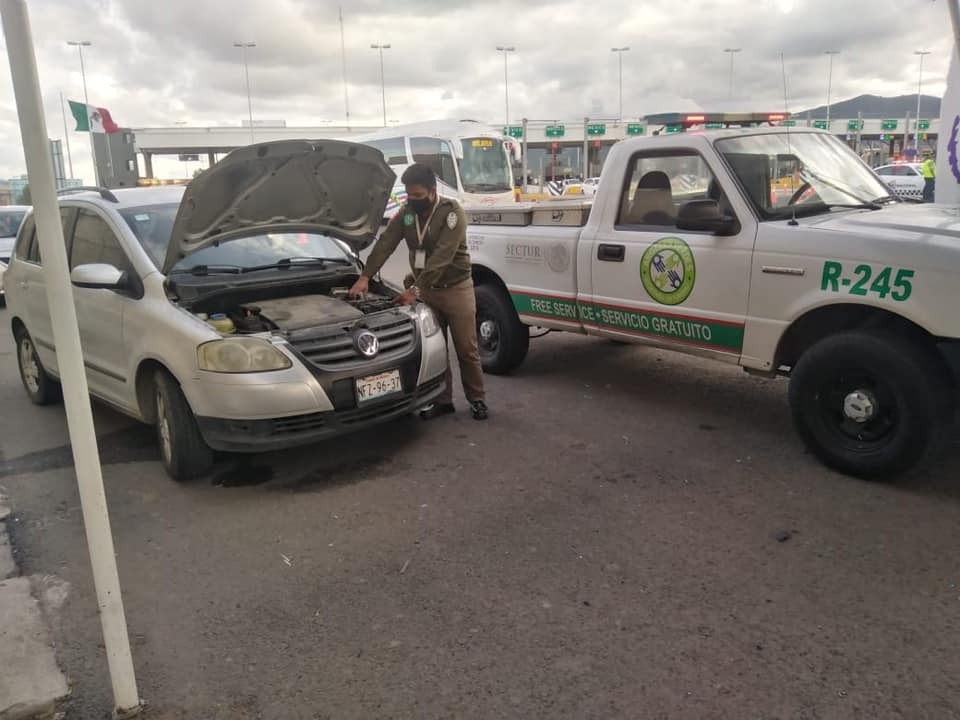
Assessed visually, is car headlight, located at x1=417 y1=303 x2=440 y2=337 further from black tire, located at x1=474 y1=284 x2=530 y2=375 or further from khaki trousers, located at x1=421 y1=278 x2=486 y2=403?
black tire, located at x1=474 y1=284 x2=530 y2=375

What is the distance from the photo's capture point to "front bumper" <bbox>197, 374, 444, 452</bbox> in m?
4.32

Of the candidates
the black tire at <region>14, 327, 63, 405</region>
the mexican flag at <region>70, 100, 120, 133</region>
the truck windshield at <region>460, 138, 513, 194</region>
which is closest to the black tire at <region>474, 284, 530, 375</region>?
the black tire at <region>14, 327, 63, 405</region>

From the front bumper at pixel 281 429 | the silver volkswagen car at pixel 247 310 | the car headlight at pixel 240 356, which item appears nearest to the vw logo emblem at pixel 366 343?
the silver volkswagen car at pixel 247 310

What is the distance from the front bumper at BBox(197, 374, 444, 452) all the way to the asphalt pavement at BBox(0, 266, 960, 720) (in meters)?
0.33

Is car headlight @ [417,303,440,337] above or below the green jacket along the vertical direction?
below

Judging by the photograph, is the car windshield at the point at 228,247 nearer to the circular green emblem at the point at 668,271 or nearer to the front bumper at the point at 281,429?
the front bumper at the point at 281,429

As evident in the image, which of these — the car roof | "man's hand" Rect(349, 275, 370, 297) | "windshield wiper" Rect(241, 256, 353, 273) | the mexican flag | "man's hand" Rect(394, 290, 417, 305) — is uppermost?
the mexican flag

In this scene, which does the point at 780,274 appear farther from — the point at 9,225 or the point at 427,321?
the point at 9,225

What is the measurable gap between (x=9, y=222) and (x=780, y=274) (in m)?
14.7

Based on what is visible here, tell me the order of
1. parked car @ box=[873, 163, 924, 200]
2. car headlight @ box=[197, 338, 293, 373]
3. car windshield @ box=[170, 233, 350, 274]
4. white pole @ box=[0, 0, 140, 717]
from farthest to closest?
1. parked car @ box=[873, 163, 924, 200]
2. car windshield @ box=[170, 233, 350, 274]
3. car headlight @ box=[197, 338, 293, 373]
4. white pole @ box=[0, 0, 140, 717]

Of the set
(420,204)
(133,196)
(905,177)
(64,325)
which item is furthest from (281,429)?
(905,177)

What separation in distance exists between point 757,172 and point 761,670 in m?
3.31

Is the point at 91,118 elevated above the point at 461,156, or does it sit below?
above

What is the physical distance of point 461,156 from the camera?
18828 millimetres
